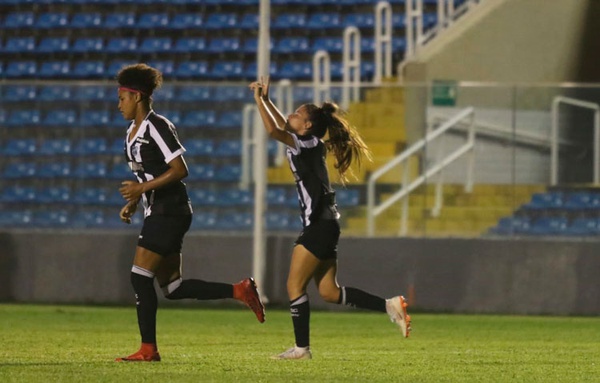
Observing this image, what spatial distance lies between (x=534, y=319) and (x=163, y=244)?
7704 mm

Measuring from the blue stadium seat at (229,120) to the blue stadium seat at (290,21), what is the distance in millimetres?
5257

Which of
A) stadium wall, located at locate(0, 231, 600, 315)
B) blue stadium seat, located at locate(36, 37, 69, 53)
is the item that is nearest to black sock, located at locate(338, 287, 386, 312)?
stadium wall, located at locate(0, 231, 600, 315)

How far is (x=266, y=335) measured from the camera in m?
13.2

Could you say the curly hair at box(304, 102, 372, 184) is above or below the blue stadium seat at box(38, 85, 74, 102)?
below

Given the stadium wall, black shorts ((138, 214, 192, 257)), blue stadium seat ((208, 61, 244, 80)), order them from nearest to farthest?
black shorts ((138, 214, 192, 257)) < the stadium wall < blue stadium seat ((208, 61, 244, 80))

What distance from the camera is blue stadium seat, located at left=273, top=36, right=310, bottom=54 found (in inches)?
890

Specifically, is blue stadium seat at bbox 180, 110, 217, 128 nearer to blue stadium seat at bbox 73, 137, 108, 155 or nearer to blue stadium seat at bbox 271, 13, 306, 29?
blue stadium seat at bbox 73, 137, 108, 155

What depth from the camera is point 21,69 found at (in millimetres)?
23297

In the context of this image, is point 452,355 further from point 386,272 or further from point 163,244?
point 386,272

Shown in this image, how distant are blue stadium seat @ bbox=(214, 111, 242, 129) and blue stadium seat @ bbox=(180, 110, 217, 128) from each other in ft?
0.20

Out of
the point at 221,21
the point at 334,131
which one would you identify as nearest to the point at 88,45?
the point at 221,21

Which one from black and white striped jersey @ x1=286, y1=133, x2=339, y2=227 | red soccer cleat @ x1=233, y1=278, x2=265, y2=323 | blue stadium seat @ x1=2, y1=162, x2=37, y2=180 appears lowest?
red soccer cleat @ x1=233, y1=278, x2=265, y2=323

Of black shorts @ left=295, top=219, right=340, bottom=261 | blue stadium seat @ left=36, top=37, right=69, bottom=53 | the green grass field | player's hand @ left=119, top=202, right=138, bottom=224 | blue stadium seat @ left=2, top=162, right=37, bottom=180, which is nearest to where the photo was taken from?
the green grass field

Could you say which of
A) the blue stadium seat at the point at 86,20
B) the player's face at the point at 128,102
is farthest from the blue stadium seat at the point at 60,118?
the player's face at the point at 128,102
